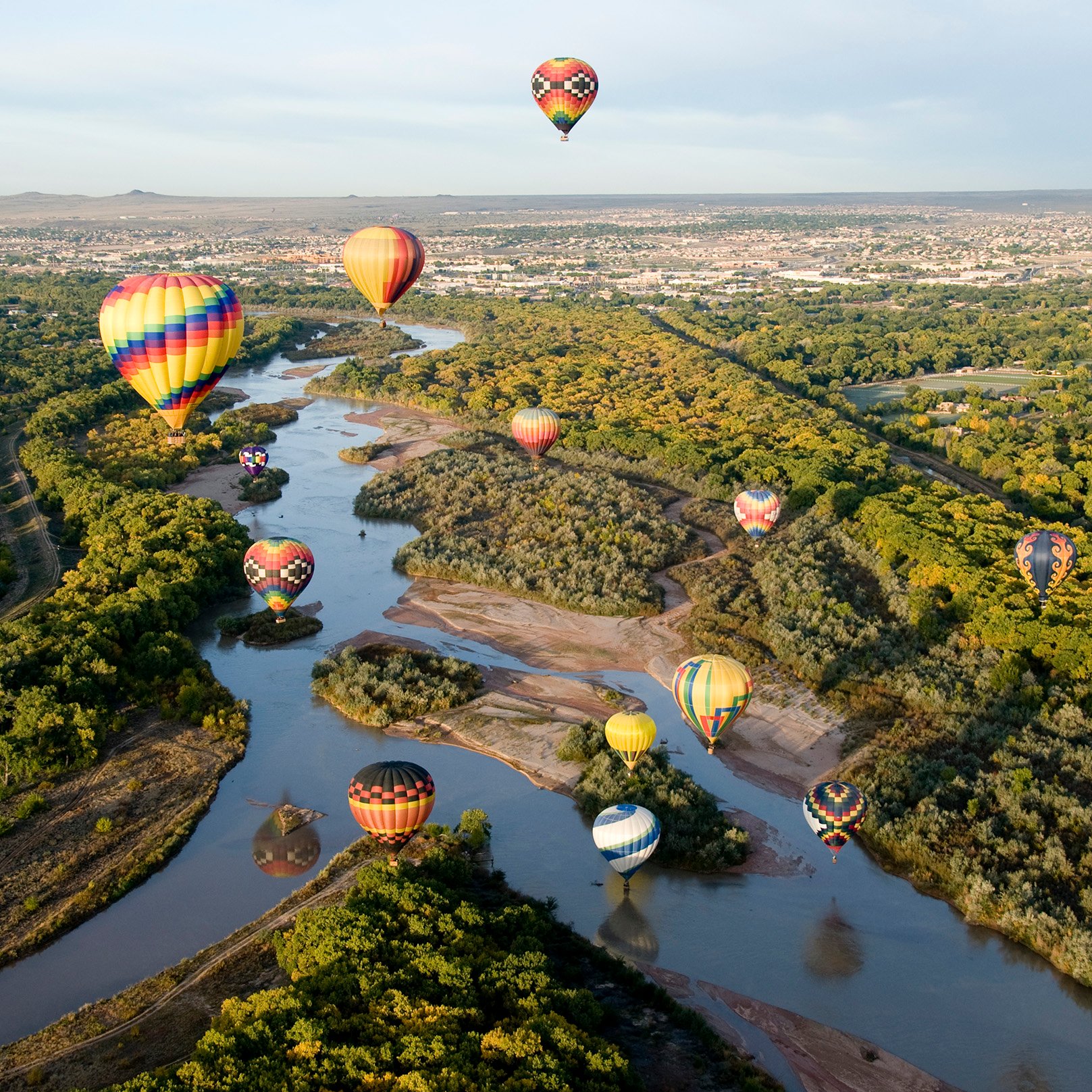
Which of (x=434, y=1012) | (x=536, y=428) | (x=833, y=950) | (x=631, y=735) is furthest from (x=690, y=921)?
(x=536, y=428)

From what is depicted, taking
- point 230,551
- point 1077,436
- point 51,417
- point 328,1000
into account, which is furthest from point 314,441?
point 328,1000

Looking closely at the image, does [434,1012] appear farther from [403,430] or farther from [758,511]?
[403,430]

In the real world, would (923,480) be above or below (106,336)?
below

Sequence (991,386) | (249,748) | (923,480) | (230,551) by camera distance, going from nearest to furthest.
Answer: (249,748) → (230,551) → (923,480) → (991,386)

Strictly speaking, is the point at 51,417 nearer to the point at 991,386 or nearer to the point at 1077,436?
the point at 1077,436

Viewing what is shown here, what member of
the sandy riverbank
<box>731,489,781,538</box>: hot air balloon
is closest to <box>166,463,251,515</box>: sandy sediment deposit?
<box>731,489,781,538</box>: hot air balloon

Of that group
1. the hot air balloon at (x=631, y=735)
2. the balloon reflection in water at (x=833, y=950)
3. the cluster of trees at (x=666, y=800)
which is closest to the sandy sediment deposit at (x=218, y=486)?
the cluster of trees at (x=666, y=800)
